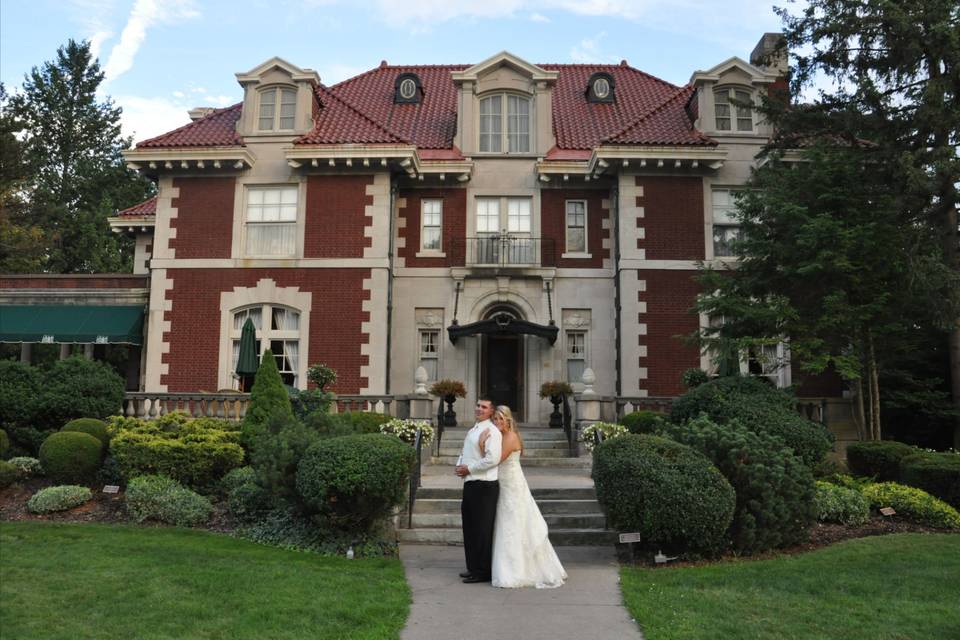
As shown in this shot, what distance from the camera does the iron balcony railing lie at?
21062 mm

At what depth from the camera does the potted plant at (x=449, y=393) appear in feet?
62.1

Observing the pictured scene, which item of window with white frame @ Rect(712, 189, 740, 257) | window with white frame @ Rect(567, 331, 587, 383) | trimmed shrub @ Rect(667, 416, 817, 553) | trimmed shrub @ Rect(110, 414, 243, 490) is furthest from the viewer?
window with white frame @ Rect(567, 331, 587, 383)

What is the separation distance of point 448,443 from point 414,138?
31.6 feet

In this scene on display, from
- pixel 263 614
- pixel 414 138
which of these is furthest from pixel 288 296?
pixel 263 614

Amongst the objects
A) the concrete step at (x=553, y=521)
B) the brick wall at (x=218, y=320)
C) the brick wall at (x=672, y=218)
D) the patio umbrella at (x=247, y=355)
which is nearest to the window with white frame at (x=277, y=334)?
the brick wall at (x=218, y=320)

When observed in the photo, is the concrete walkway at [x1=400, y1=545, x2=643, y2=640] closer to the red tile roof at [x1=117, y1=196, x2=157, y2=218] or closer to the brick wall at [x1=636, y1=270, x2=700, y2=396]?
the brick wall at [x1=636, y1=270, x2=700, y2=396]

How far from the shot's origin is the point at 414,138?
73.8ft

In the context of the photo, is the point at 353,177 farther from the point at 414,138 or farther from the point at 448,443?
the point at 448,443

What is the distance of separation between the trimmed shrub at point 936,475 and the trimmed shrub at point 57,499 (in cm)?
1268

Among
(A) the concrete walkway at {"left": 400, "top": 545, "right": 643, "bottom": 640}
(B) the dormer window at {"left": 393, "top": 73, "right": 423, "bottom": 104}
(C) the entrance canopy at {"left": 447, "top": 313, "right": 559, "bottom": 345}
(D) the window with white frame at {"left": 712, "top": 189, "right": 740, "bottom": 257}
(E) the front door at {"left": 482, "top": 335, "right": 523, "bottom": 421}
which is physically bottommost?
(A) the concrete walkway at {"left": 400, "top": 545, "right": 643, "bottom": 640}

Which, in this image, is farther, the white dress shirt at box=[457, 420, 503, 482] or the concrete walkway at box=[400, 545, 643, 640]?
the white dress shirt at box=[457, 420, 503, 482]

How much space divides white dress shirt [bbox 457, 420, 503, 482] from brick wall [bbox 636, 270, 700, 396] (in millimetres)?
11822

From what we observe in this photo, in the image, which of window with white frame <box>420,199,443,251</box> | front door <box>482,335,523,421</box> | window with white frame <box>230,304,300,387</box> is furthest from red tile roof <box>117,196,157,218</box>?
front door <box>482,335,523,421</box>

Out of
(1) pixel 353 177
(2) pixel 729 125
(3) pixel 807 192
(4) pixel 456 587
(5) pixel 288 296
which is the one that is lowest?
(4) pixel 456 587
